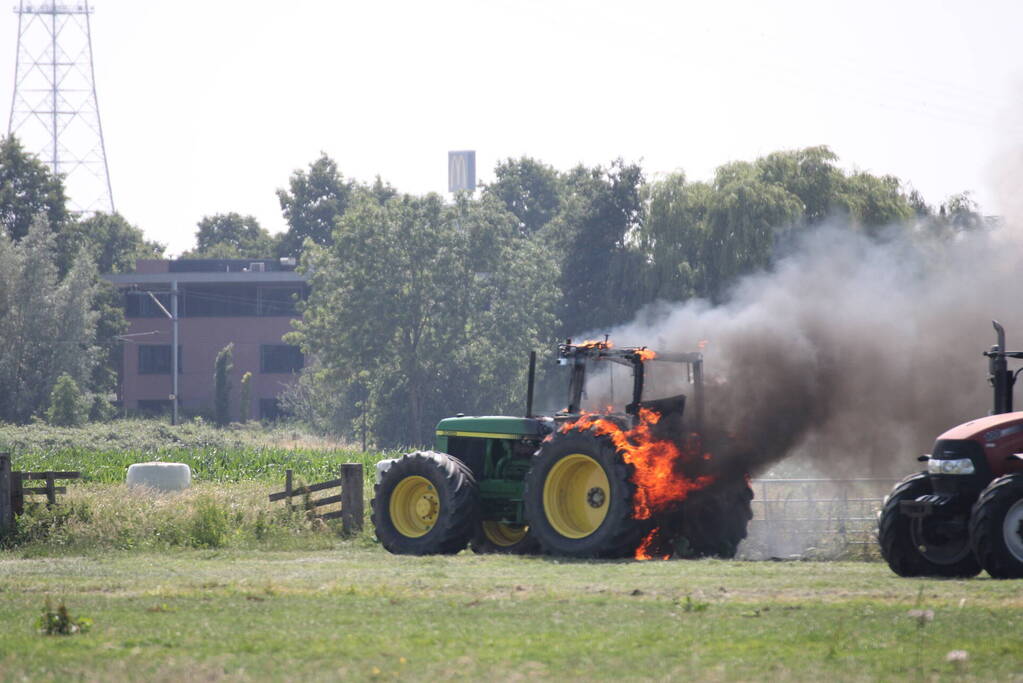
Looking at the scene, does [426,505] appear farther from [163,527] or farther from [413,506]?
[163,527]

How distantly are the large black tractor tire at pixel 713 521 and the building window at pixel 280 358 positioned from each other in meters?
76.2

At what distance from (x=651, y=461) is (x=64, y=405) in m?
58.4

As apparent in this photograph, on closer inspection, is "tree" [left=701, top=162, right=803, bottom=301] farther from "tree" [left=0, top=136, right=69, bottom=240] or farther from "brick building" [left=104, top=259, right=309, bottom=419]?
"tree" [left=0, top=136, right=69, bottom=240]

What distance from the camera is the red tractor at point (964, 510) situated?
14.4 meters

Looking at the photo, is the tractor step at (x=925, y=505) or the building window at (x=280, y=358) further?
the building window at (x=280, y=358)

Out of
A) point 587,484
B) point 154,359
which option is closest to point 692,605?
point 587,484

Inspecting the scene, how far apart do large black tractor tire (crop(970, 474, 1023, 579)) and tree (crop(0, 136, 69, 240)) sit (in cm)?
8245

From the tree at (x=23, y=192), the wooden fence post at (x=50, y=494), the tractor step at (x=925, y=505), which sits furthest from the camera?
the tree at (x=23, y=192)

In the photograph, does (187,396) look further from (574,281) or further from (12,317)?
(574,281)

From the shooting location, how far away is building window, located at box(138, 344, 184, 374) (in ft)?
308

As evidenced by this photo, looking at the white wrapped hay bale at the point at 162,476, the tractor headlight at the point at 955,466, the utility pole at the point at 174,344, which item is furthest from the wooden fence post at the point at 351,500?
the utility pole at the point at 174,344

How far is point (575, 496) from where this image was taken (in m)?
19.0

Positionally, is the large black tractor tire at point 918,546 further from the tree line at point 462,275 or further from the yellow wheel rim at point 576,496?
the tree line at point 462,275

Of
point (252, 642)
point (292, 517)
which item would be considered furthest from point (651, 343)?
point (252, 642)
